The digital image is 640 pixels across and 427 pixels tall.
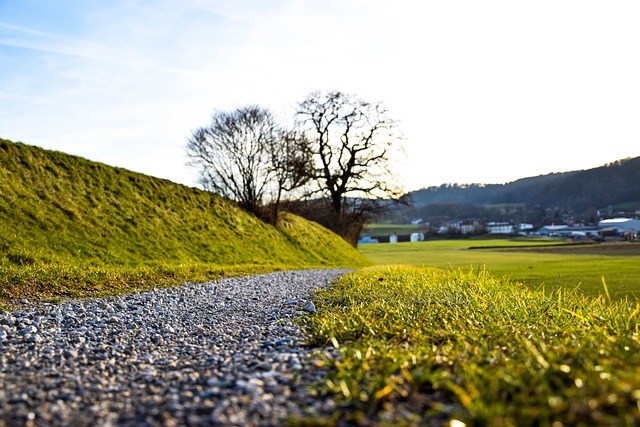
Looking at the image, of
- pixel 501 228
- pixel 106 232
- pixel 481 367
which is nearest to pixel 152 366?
pixel 481 367

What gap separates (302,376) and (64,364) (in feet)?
7.83

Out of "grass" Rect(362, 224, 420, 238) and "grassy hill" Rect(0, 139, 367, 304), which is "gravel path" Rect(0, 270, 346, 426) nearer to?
"grassy hill" Rect(0, 139, 367, 304)

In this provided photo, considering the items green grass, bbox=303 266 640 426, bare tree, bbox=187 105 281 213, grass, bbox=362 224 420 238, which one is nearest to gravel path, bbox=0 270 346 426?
green grass, bbox=303 266 640 426

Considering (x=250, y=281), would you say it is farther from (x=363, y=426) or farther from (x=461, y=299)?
(x=363, y=426)

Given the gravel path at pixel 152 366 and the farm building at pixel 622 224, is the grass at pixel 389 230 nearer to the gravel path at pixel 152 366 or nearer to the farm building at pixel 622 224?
the farm building at pixel 622 224

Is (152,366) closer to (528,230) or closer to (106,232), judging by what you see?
(106,232)

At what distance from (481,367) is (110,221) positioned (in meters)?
16.3

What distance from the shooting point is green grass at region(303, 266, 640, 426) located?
8.95 ft

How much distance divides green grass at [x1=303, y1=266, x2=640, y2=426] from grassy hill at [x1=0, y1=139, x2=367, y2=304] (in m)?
6.53

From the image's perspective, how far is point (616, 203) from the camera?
4717 inches

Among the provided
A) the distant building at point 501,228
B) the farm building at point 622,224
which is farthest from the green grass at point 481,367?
the distant building at point 501,228

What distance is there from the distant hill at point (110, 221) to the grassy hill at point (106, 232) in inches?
1.6

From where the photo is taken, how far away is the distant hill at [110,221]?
13.7 meters

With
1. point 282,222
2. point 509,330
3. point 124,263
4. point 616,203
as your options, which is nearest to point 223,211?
point 282,222
